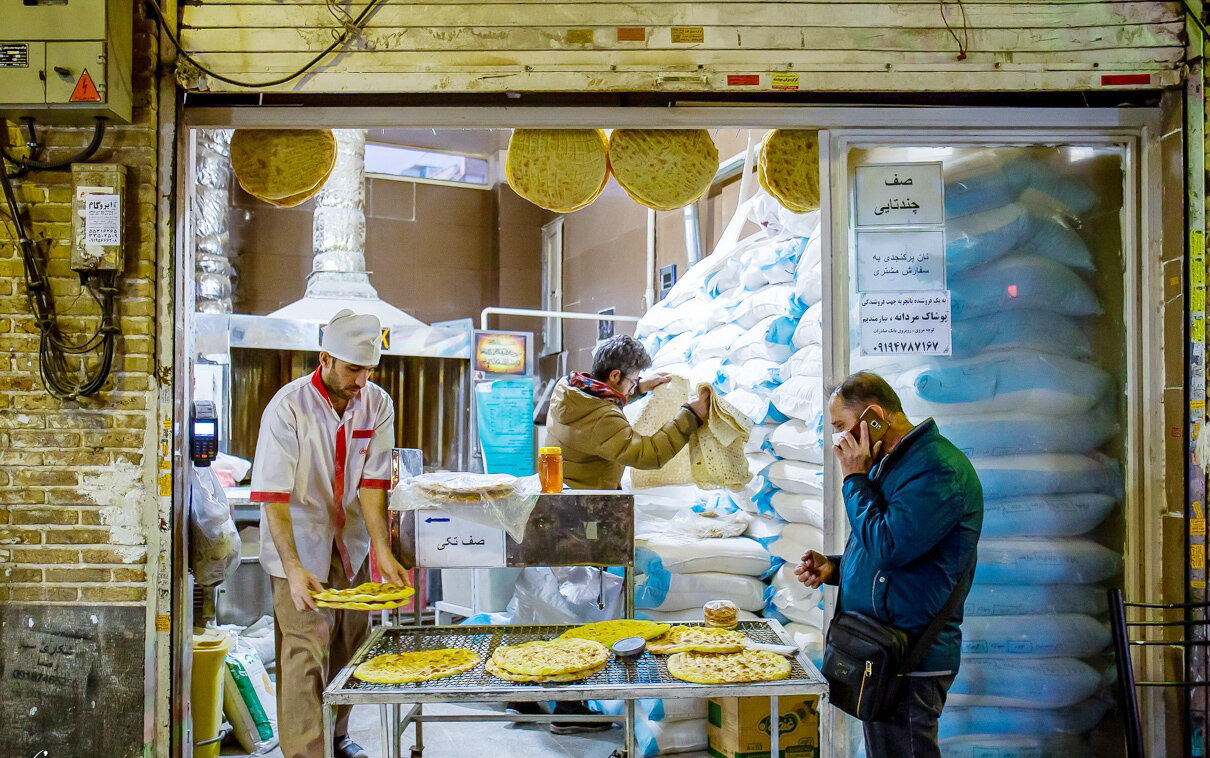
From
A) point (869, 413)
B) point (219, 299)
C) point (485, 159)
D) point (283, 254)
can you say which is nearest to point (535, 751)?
point (869, 413)

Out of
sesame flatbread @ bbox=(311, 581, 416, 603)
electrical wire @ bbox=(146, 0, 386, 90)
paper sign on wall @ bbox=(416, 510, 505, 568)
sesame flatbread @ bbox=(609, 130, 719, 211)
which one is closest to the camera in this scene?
sesame flatbread @ bbox=(311, 581, 416, 603)

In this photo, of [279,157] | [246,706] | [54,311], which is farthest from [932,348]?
[246,706]

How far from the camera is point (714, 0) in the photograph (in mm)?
3033

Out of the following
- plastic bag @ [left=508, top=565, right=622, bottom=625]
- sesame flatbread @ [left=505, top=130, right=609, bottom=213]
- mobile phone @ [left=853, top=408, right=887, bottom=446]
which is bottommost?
plastic bag @ [left=508, top=565, right=622, bottom=625]

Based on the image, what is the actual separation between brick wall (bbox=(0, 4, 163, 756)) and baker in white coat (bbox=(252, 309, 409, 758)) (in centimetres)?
41

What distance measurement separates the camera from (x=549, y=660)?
258 cm

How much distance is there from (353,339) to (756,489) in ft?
6.95

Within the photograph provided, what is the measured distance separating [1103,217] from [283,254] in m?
8.11

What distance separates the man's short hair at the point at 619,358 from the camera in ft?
13.2

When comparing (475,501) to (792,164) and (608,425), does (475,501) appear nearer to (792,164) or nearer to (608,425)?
(608,425)

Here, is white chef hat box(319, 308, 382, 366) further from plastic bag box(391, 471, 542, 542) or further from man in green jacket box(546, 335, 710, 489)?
man in green jacket box(546, 335, 710, 489)

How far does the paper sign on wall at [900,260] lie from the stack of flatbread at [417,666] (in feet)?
5.85

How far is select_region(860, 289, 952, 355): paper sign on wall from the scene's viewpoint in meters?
3.11

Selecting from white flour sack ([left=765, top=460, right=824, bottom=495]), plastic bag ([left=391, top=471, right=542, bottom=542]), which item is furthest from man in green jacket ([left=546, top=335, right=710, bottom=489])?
plastic bag ([left=391, top=471, right=542, bottom=542])
